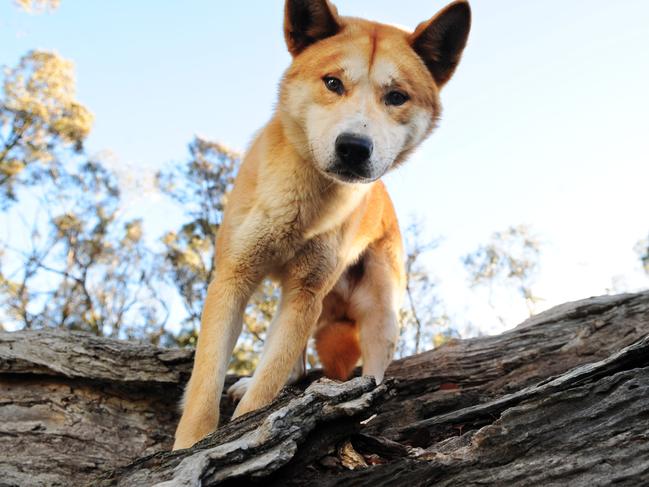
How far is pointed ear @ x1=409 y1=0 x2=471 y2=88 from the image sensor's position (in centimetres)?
405

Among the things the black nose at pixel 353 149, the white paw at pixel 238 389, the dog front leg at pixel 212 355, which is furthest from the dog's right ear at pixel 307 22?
the white paw at pixel 238 389

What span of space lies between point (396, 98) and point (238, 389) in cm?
266

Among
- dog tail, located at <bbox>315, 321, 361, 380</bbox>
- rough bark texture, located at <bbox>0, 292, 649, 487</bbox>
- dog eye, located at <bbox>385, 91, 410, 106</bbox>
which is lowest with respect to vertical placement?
rough bark texture, located at <bbox>0, 292, 649, 487</bbox>

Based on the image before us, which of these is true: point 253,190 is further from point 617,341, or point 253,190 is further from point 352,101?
point 617,341

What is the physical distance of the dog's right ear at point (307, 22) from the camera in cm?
397

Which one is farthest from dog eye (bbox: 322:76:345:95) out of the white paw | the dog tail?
the white paw

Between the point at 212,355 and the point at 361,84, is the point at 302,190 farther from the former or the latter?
the point at 212,355

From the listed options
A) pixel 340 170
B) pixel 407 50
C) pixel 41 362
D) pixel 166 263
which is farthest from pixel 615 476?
pixel 166 263

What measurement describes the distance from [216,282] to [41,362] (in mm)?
1702

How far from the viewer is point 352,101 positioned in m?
3.55

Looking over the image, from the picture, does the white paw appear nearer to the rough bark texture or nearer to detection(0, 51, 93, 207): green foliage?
the rough bark texture

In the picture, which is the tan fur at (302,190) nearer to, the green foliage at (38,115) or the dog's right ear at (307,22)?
the dog's right ear at (307,22)

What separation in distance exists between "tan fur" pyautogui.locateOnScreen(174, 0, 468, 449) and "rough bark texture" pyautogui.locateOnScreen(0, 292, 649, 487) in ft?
2.44

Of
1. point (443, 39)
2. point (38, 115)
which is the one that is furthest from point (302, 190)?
point (38, 115)
